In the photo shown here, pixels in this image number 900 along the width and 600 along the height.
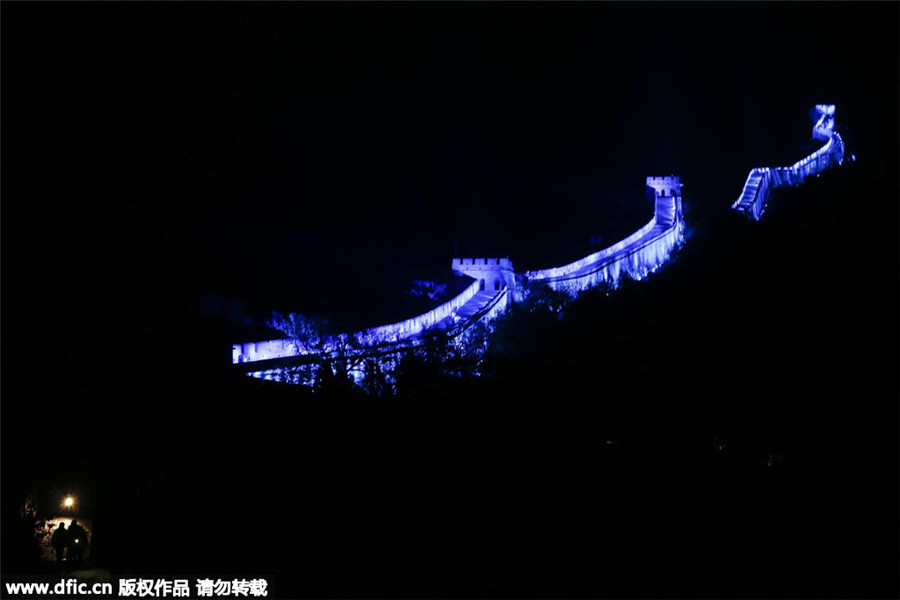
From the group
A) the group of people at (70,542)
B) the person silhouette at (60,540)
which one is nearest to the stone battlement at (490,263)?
the group of people at (70,542)

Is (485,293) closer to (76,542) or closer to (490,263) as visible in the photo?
(490,263)

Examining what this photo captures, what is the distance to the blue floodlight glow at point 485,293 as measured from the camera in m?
19.3

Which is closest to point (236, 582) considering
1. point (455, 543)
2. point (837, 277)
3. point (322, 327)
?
point (455, 543)

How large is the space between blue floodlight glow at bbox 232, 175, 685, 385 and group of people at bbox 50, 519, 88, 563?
7.35 m

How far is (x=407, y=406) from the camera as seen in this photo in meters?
12.8

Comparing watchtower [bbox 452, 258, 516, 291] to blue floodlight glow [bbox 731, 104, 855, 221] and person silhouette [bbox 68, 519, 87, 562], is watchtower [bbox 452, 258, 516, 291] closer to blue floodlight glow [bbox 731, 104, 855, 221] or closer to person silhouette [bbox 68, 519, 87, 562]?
blue floodlight glow [bbox 731, 104, 855, 221]

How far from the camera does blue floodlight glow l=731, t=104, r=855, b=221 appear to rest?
26.2 m

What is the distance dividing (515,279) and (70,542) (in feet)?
53.0

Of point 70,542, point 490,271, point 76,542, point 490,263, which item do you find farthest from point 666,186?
point 70,542

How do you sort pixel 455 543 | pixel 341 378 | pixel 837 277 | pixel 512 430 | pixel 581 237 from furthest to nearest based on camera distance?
pixel 581 237
pixel 837 277
pixel 341 378
pixel 512 430
pixel 455 543

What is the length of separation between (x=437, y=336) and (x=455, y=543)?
9039 mm

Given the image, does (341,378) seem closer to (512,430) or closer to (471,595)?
(512,430)

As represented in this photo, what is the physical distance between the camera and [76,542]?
32.5 ft

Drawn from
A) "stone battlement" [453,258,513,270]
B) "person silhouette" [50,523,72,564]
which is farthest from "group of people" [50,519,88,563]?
"stone battlement" [453,258,513,270]
